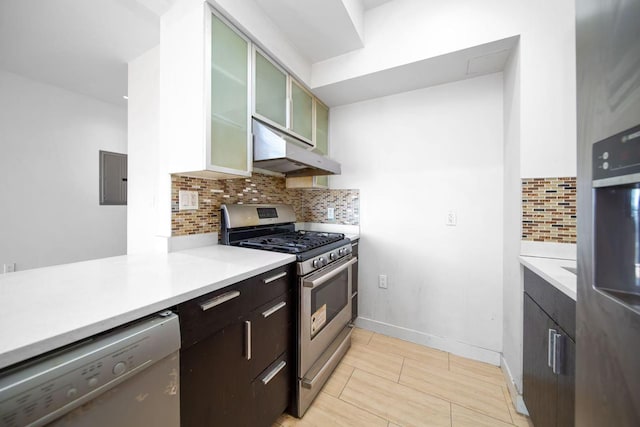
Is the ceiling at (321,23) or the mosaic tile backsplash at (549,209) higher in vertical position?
the ceiling at (321,23)

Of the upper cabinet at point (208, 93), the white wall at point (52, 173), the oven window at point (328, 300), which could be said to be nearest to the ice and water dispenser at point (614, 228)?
the oven window at point (328, 300)

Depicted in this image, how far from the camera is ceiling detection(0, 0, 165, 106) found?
138 cm

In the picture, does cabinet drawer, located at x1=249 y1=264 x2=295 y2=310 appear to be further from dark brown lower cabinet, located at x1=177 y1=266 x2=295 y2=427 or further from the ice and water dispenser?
the ice and water dispenser

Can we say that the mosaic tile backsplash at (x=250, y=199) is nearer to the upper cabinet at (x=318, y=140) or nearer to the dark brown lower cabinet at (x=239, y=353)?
the upper cabinet at (x=318, y=140)

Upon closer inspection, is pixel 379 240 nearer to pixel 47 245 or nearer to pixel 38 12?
pixel 38 12

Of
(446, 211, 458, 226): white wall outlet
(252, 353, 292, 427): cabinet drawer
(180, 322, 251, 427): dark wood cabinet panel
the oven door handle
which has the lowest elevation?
(252, 353, 292, 427): cabinet drawer

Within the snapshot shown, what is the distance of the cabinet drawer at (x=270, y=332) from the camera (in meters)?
1.10

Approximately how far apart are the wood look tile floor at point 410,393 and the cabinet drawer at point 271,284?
2.52 feet

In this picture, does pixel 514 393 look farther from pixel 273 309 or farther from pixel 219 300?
pixel 219 300

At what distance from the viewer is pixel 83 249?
104 inches

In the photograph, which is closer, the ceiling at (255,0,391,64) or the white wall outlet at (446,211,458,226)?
the ceiling at (255,0,391,64)

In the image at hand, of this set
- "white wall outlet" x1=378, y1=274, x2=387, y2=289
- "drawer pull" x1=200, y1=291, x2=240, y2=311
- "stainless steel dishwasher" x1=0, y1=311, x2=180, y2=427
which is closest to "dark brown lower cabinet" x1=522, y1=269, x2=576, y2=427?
"white wall outlet" x1=378, y1=274, x2=387, y2=289

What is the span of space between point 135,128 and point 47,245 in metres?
1.75

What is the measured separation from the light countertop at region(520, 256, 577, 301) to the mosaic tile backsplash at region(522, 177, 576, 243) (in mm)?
133
